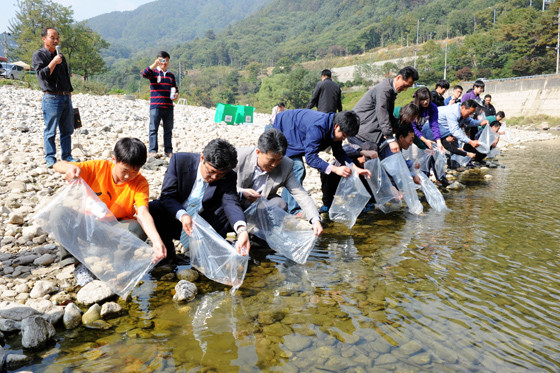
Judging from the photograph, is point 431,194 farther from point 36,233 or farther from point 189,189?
point 36,233

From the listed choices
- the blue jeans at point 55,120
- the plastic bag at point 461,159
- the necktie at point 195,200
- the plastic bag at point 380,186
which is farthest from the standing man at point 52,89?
the plastic bag at point 461,159

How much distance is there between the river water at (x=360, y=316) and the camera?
85.5 inches

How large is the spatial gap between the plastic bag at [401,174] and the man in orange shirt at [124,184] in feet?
10.2

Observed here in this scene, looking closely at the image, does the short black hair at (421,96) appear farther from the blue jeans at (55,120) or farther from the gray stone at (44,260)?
the gray stone at (44,260)

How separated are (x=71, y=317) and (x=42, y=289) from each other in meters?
0.47

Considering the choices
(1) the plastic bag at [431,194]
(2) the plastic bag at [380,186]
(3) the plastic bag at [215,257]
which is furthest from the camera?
(1) the plastic bag at [431,194]

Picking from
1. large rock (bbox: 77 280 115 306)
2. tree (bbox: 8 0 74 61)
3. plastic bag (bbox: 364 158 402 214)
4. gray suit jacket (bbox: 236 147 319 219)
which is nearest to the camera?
large rock (bbox: 77 280 115 306)

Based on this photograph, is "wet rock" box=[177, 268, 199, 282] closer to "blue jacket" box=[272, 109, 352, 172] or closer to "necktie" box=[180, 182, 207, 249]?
"necktie" box=[180, 182, 207, 249]

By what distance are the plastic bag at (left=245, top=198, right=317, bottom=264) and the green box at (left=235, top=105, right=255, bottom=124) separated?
11111 millimetres

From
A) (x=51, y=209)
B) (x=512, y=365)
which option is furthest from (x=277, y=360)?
(x=51, y=209)

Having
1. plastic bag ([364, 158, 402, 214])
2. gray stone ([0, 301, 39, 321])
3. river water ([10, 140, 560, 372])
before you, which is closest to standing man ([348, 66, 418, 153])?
plastic bag ([364, 158, 402, 214])

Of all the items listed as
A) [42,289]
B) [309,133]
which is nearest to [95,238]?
[42,289]

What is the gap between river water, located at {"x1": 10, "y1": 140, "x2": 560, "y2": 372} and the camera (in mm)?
2172

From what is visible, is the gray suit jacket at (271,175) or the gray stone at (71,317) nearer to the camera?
the gray stone at (71,317)
